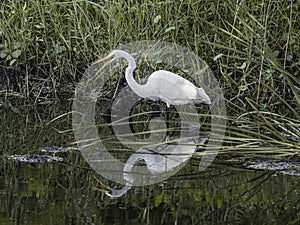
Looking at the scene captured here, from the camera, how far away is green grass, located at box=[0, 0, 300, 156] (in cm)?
482

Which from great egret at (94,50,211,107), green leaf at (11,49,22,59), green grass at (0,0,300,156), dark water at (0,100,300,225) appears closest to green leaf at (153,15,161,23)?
green grass at (0,0,300,156)

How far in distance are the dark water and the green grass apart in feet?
5.41

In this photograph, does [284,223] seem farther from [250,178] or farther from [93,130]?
[93,130]

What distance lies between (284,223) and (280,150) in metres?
0.71

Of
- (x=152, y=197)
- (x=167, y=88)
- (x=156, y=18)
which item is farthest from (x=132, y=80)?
(x=152, y=197)

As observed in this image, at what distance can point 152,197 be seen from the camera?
270cm

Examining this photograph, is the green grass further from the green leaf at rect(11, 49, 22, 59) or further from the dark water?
the dark water

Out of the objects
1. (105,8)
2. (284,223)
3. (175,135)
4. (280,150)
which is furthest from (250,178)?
(105,8)

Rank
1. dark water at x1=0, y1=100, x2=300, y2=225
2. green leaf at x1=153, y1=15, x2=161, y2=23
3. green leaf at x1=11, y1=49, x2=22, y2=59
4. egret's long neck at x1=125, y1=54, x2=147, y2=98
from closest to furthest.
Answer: dark water at x1=0, y1=100, x2=300, y2=225, egret's long neck at x1=125, y1=54, x2=147, y2=98, green leaf at x1=153, y1=15, x2=161, y2=23, green leaf at x1=11, y1=49, x2=22, y2=59

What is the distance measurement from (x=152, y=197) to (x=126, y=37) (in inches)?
98.4

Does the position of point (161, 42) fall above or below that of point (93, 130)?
above

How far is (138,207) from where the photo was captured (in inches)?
→ 101

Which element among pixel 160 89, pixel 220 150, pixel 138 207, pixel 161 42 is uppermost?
pixel 161 42

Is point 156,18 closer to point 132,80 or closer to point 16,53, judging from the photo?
point 132,80
